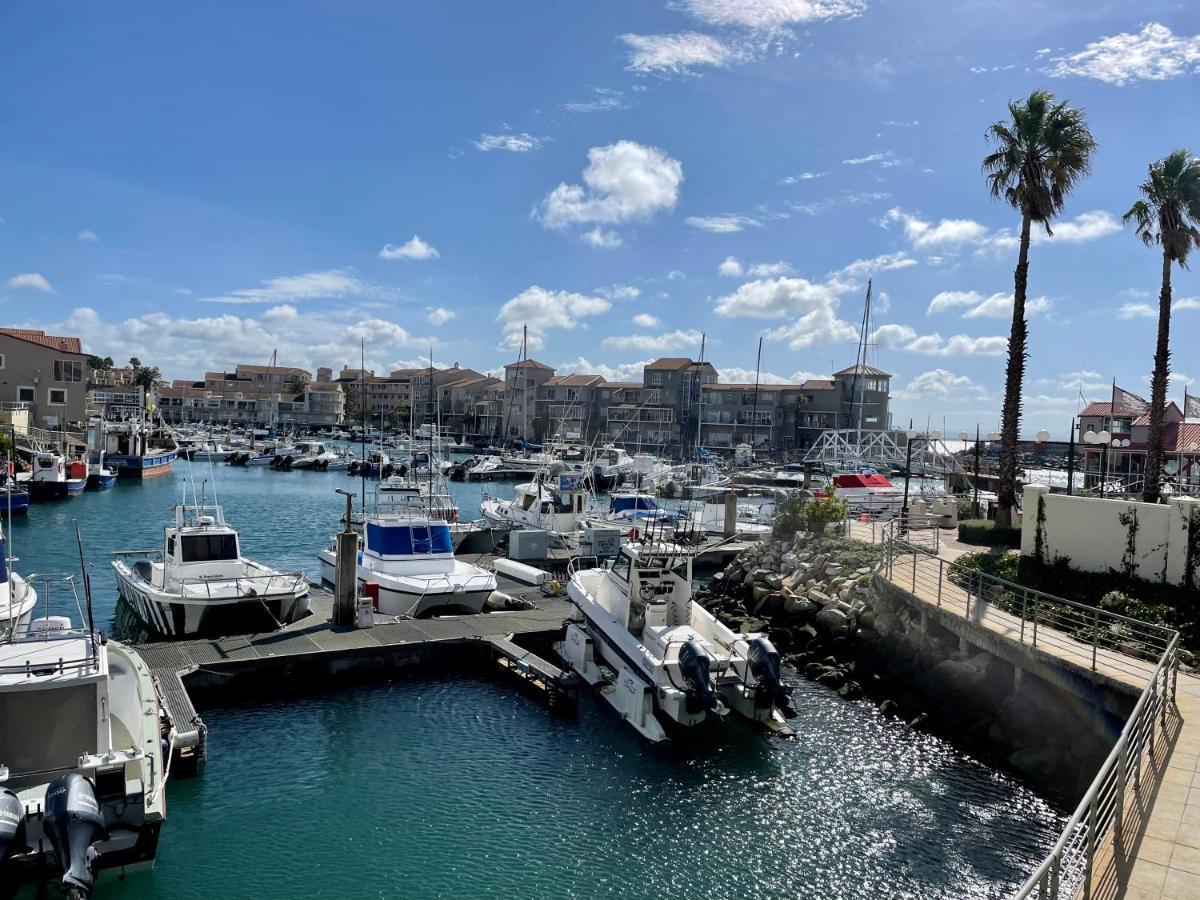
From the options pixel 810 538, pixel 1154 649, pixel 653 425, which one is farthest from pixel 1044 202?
pixel 653 425

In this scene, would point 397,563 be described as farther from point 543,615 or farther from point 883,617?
point 883,617

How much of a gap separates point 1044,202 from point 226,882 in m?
28.4

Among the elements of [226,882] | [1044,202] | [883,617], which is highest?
[1044,202]

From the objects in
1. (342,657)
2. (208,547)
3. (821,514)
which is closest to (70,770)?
(342,657)

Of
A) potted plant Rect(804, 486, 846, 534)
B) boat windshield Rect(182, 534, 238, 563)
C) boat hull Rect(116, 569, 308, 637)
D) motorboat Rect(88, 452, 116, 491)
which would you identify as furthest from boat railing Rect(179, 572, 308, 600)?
motorboat Rect(88, 452, 116, 491)

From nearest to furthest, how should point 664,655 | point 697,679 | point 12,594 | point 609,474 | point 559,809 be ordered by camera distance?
point 559,809 → point 697,679 → point 664,655 → point 12,594 → point 609,474

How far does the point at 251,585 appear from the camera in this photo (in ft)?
76.4

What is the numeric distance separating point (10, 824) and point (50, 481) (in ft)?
191

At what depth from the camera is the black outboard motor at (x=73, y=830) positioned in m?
10.5

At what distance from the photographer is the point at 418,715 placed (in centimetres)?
1928

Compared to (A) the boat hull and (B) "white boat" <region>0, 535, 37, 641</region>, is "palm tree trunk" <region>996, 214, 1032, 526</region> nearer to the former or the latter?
(A) the boat hull

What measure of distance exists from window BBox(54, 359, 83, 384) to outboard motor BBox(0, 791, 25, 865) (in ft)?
278

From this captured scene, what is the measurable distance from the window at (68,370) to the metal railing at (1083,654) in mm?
83064

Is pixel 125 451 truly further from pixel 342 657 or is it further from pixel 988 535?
pixel 988 535
